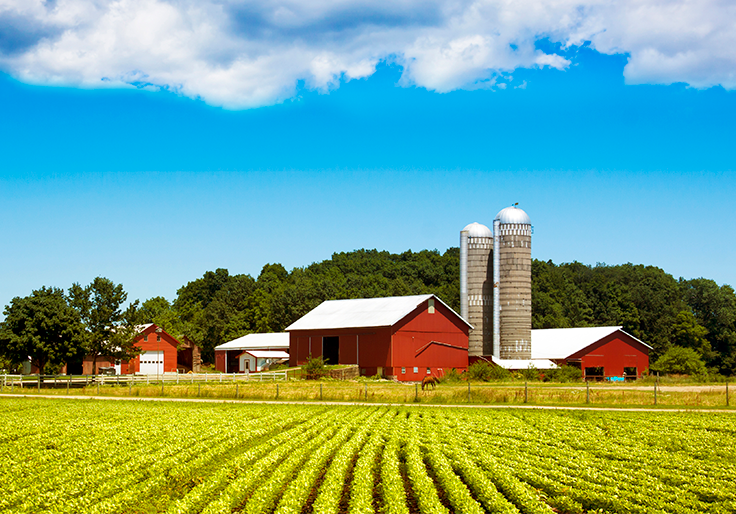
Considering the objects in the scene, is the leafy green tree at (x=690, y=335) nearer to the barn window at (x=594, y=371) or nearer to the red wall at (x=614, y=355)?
the red wall at (x=614, y=355)

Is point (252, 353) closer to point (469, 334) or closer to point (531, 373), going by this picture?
point (469, 334)

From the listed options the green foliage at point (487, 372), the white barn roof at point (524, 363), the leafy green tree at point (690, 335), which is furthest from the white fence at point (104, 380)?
the leafy green tree at point (690, 335)

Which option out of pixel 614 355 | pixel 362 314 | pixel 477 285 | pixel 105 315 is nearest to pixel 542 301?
pixel 614 355

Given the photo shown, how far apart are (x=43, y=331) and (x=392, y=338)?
27.5 metres

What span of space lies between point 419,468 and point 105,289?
4147cm

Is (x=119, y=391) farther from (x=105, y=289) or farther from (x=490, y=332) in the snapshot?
(x=490, y=332)

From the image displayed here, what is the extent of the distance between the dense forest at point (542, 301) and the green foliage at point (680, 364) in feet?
108

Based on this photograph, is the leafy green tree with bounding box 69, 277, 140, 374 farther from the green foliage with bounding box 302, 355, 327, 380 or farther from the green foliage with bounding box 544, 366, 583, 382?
the green foliage with bounding box 544, 366, 583, 382

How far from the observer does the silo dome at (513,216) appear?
67688 millimetres

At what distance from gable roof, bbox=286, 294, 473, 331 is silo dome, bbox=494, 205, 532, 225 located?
10167mm

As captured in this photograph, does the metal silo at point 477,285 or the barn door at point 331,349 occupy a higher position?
the metal silo at point 477,285

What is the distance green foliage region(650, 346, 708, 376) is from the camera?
72.4m

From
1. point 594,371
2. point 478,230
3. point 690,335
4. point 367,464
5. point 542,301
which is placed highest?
point 478,230

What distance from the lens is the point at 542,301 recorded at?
114m
